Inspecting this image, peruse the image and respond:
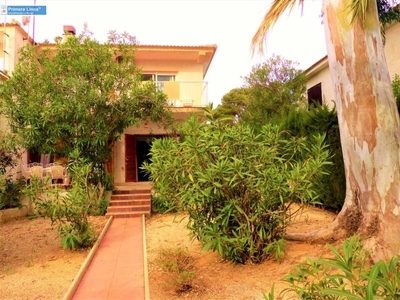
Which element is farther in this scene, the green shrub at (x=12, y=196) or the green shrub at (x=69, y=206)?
the green shrub at (x=12, y=196)

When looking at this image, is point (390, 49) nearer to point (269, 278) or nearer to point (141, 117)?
point (141, 117)

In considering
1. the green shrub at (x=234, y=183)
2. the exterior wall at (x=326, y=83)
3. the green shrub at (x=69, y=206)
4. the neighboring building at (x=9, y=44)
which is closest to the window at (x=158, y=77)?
the neighboring building at (x=9, y=44)

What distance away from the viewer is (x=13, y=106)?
8.87 m

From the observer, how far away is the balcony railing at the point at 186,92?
1347 cm

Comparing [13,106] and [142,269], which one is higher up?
[13,106]

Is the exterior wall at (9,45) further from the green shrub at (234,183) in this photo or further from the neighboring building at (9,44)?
the green shrub at (234,183)

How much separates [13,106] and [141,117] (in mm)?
3564

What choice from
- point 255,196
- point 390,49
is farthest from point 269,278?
point 390,49

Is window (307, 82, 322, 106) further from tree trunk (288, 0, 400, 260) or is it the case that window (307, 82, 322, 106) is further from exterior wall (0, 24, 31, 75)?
exterior wall (0, 24, 31, 75)

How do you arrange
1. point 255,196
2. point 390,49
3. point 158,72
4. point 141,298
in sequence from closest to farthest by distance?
point 141,298, point 255,196, point 390,49, point 158,72

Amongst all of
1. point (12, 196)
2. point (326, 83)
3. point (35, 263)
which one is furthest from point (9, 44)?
point (326, 83)

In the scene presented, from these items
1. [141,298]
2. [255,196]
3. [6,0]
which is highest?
[6,0]

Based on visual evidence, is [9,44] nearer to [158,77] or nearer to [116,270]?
[158,77]

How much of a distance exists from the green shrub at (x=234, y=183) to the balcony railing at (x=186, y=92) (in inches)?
361
